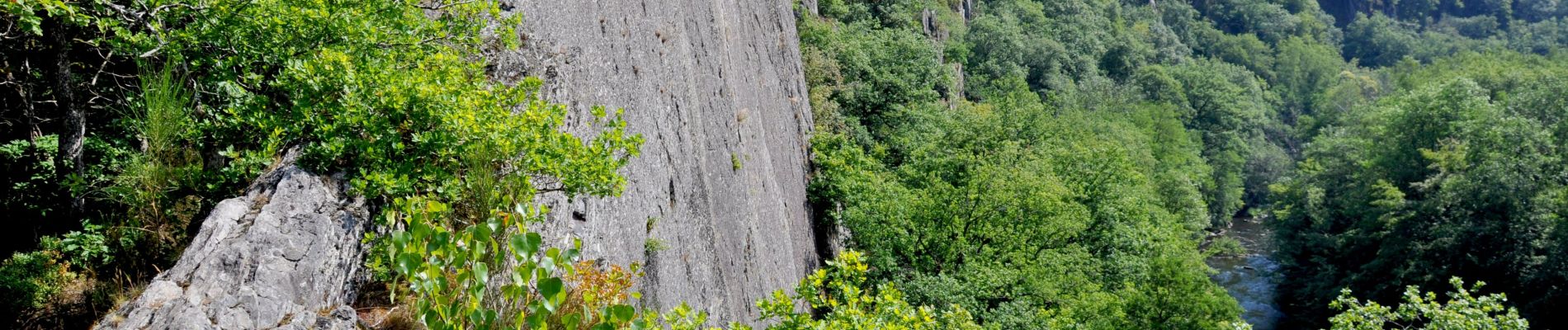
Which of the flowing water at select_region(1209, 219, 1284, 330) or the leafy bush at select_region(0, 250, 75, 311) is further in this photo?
the flowing water at select_region(1209, 219, 1284, 330)

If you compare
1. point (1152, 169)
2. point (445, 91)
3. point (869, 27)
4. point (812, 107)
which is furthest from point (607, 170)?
point (1152, 169)

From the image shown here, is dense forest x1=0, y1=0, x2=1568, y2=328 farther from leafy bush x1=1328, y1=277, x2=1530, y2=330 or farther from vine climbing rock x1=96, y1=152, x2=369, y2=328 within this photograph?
vine climbing rock x1=96, y1=152, x2=369, y2=328

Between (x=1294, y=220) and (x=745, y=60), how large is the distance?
3634 centimetres

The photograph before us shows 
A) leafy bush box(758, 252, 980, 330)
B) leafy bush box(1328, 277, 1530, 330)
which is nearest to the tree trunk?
leafy bush box(758, 252, 980, 330)

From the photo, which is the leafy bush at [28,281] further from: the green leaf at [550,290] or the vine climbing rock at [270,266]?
the green leaf at [550,290]

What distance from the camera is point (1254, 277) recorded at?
4488 centimetres

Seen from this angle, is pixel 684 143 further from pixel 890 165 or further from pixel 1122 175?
pixel 1122 175

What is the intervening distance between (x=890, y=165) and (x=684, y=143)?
1703 centimetres

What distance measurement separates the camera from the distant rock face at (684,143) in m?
8.85

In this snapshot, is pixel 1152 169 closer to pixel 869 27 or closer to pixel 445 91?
pixel 869 27

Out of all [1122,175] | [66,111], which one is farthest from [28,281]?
[1122,175]

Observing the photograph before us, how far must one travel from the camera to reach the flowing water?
38.5 meters

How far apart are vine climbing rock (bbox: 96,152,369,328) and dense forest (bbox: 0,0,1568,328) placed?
211 mm

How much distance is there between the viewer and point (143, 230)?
208 inches
